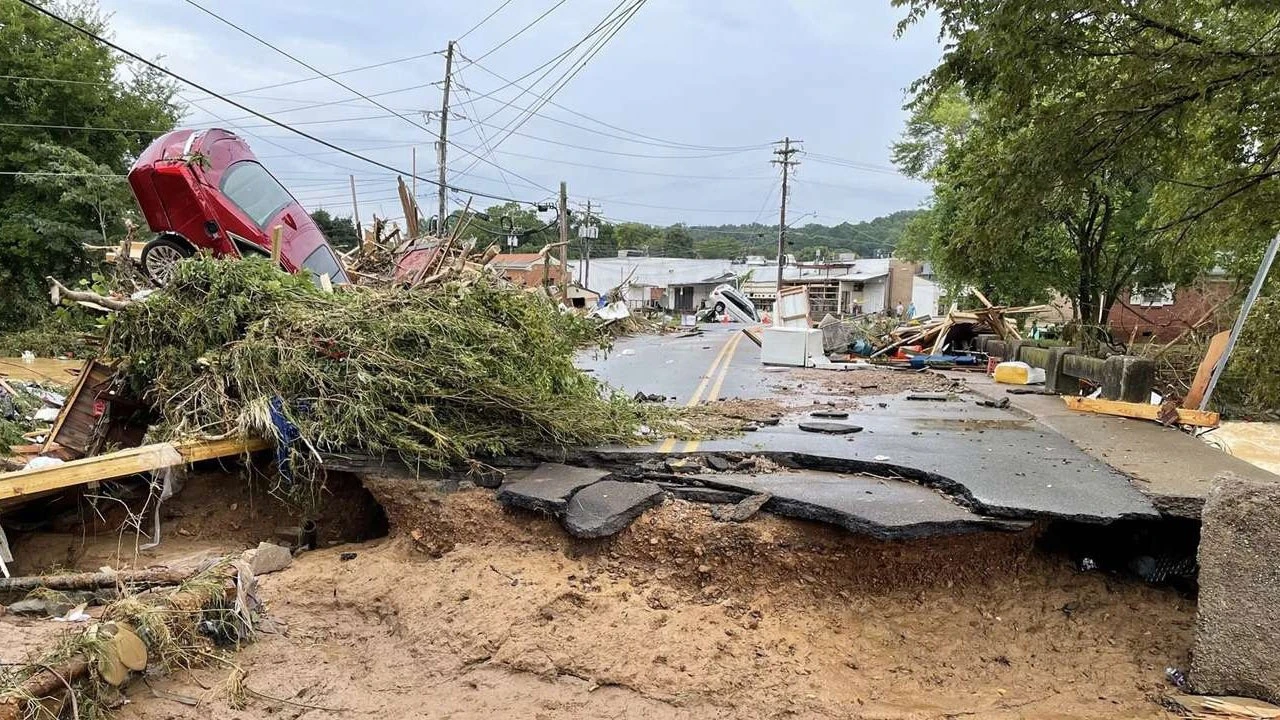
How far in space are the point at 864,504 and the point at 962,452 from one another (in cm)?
171

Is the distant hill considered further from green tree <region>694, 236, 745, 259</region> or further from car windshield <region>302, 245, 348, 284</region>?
car windshield <region>302, 245, 348, 284</region>

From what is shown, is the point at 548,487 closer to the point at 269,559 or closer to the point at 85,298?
the point at 269,559

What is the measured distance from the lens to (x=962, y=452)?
562cm

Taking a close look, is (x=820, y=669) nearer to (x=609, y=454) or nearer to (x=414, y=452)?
(x=609, y=454)

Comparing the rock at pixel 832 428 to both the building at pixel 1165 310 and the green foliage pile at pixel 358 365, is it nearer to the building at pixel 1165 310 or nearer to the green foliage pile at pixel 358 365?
the green foliage pile at pixel 358 365

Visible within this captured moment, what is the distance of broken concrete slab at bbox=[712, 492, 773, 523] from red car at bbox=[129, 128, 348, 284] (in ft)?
19.6

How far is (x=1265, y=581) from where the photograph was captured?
326cm

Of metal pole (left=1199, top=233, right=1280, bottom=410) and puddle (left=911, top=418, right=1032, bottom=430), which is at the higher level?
metal pole (left=1199, top=233, right=1280, bottom=410)

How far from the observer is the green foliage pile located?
520cm

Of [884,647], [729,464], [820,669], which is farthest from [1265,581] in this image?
[729,464]

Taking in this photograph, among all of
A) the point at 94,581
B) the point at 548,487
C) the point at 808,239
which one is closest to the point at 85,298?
the point at 94,581

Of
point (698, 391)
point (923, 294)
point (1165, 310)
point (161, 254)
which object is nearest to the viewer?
point (161, 254)

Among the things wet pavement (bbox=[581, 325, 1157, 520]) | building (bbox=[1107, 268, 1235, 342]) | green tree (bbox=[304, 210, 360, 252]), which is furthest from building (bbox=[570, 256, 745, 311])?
wet pavement (bbox=[581, 325, 1157, 520])

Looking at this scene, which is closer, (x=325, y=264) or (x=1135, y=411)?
(x=1135, y=411)
